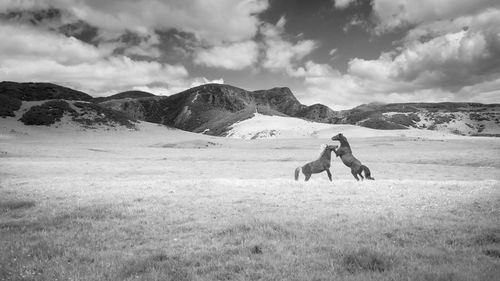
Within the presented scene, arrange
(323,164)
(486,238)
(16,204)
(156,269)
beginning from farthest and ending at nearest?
1. (323,164)
2. (16,204)
3. (486,238)
4. (156,269)

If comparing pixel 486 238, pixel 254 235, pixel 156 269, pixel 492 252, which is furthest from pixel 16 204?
pixel 486 238

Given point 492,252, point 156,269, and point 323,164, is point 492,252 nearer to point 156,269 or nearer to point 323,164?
point 156,269

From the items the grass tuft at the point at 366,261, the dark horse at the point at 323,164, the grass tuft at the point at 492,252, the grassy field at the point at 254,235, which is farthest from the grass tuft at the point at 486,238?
the dark horse at the point at 323,164

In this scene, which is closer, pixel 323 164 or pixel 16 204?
pixel 16 204

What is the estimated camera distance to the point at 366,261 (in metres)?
8.88

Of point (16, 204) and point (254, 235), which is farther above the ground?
point (254, 235)

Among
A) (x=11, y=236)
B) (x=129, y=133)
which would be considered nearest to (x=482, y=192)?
(x=11, y=236)

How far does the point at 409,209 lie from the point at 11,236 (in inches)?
570

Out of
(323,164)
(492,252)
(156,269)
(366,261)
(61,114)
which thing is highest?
(61,114)

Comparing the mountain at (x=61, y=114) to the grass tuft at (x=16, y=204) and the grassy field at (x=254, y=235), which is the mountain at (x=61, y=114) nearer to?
the grass tuft at (x=16, y=204)

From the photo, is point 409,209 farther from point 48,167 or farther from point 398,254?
point 48,167

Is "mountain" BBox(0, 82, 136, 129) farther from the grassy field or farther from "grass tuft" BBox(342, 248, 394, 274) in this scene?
"grass tuft" BBox(342, 248, 394, 274)

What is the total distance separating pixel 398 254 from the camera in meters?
9.38

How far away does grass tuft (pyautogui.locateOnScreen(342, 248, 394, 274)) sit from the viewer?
28.3 ft
